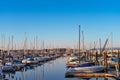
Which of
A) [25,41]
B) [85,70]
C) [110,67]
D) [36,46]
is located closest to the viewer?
[85,70]

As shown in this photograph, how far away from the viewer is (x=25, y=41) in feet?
259

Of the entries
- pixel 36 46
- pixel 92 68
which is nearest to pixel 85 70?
pixel 92 68

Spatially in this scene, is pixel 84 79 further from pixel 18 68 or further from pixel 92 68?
pixel 18 68

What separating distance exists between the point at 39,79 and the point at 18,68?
51.3ft

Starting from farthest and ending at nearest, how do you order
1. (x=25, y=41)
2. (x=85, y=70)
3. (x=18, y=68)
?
(x=25, y=41)
(x=18, y=68)
(x=85, y=70)

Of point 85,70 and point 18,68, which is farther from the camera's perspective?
point 18,68

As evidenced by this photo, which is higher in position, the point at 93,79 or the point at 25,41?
the point at 25,41

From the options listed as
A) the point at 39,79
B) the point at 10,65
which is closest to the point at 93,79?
the point at 39,79

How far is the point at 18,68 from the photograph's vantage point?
55.4m

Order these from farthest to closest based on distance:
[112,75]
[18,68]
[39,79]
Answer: [18,68] < [39,79] < [112,75]

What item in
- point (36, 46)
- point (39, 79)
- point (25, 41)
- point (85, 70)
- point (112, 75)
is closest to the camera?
point (112, 75)

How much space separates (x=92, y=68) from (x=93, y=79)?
5.37 m

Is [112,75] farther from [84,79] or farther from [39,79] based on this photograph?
[39,79]

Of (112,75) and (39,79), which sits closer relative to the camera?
(112,75)
